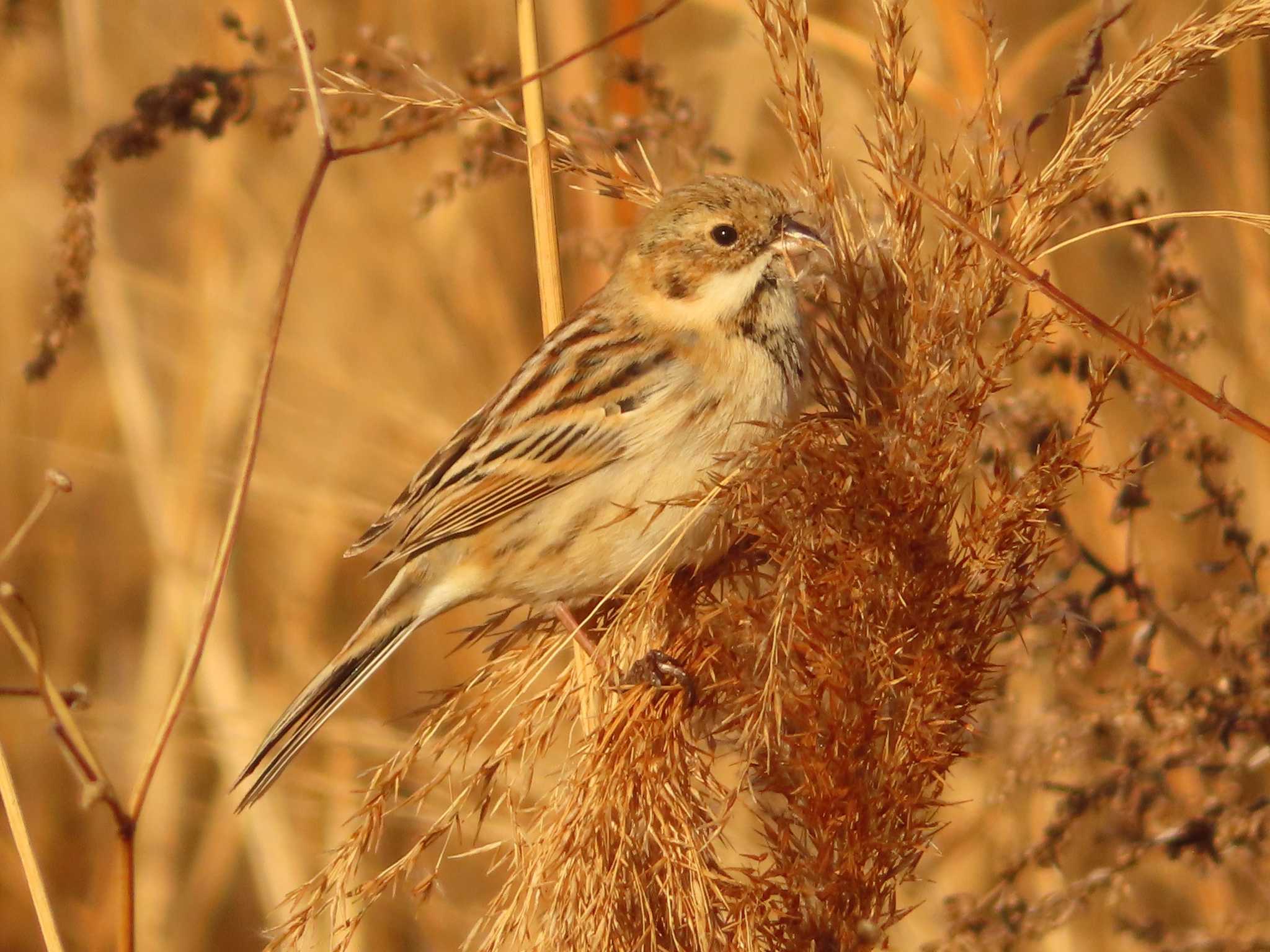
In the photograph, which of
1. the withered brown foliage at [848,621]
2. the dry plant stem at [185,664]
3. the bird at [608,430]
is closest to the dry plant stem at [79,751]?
the dry plant stem at [185,664]

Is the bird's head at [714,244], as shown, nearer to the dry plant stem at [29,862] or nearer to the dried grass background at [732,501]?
the dried grass background at [732,501]

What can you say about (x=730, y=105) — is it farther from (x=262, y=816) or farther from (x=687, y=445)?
(x=262, y=816)

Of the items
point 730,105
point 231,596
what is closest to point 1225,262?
point 730,105

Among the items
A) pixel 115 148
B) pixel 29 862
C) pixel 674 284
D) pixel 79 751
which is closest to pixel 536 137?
pixel 674 284

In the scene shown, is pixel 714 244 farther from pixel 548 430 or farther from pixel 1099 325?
pixel 1099 325

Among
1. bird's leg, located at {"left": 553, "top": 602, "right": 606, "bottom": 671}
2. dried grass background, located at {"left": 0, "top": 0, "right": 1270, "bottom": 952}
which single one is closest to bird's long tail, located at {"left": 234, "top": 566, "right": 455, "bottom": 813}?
dried grass background, located at {"left": 0, "top": 0, "right": 1270, "bottom": 952}

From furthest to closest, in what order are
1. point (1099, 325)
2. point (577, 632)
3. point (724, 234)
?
point (724, 234) → point (577, 632) → point (1099, 325)
